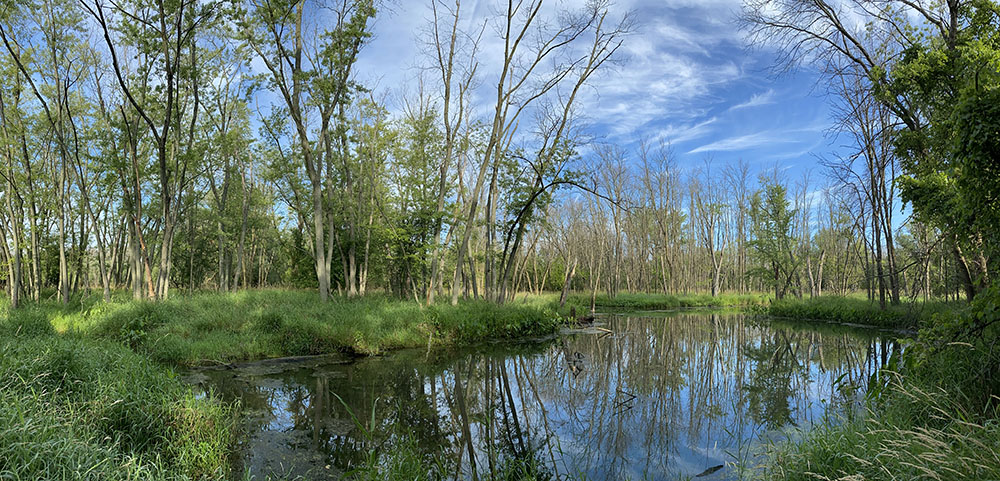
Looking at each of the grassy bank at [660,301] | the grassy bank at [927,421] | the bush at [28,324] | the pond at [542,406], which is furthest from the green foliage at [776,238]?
the bush at [28,324]

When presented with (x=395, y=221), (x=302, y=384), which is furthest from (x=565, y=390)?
(x=395, y=221)

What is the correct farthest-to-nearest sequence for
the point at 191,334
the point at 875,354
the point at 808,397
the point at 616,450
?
1. the point at 875,354
2. the point at 191,334
3. the point at 808,397
4. the point at 616,450

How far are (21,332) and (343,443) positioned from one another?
23.8 feet

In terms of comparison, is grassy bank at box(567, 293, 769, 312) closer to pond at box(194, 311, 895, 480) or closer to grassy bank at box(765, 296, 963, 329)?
grassy bank at box(765, 296, 963, 329)

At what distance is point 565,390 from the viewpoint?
846 centimetres

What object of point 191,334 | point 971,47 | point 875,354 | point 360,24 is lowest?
point 875,354

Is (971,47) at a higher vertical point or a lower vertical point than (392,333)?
higher

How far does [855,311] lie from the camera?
62.3 feet

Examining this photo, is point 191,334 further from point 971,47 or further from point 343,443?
point 971,47

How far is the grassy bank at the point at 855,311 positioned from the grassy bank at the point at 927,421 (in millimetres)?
Result: 10771

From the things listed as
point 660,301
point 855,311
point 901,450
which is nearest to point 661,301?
point 660,301

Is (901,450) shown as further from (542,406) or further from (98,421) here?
(98,421)

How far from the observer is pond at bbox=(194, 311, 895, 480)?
5.12 metres

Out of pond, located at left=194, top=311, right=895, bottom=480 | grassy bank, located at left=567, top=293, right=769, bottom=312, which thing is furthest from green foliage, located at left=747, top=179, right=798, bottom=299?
pond, located at left=194, top=311, right=895, bottom=480
